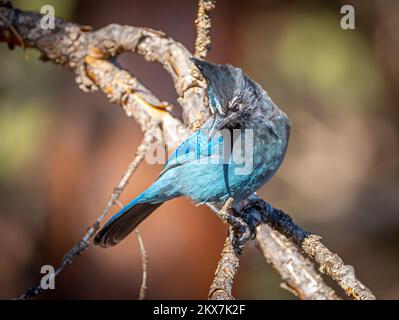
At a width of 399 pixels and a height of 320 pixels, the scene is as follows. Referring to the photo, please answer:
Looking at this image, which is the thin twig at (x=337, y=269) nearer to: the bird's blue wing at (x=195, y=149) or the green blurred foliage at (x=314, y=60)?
the bird's blue wing at (x=195, y=149)

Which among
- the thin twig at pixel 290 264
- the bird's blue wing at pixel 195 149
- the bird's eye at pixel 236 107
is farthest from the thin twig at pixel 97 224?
the thin twig at pixel 290 264

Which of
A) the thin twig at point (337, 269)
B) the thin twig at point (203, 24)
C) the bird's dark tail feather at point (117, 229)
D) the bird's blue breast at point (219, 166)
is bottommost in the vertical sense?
the thin twig at point (337, 269)

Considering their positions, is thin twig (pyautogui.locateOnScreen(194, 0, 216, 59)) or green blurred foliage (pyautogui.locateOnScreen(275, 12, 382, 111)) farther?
green blurred foliage (pyautogui.locateOnScreen(275, 12, 382, 111))

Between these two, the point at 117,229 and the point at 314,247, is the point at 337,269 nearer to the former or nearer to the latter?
the point at 314,247

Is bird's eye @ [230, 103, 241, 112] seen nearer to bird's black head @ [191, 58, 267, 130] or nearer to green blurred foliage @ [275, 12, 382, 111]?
bird's black head @ [191, 58, 267, 130]

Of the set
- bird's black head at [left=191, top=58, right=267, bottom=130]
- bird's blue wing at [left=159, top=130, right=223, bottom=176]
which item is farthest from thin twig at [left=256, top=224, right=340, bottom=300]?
bird's black head at [left=191, top=58, right=267, bottom=130]
